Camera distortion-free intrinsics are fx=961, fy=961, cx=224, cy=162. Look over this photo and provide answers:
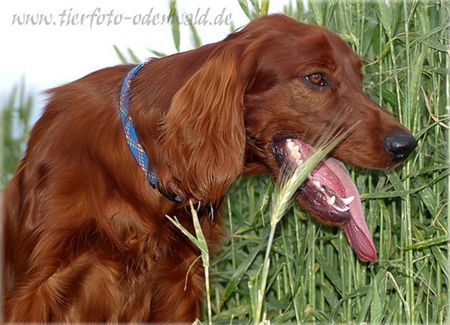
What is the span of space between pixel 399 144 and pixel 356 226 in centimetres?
39

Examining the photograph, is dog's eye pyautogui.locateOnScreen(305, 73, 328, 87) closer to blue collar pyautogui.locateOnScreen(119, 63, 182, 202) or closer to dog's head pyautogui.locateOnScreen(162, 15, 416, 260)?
dog's head pyautogui.locateOnScreen(162, 15, 416, 260)

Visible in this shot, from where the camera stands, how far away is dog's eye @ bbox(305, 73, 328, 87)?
346 cm

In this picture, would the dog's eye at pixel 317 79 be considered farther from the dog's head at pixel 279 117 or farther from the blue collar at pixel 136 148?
the blue collar at pixel 136 148

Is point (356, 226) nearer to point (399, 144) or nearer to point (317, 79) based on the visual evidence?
point (399, 144)

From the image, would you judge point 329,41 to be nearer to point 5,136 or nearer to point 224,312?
point 224,312

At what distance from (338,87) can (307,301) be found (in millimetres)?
1082

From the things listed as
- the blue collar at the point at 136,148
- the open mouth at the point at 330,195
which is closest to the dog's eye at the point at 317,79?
the open mouth at the point at 330,195

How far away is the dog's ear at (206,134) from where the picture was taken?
3381mm

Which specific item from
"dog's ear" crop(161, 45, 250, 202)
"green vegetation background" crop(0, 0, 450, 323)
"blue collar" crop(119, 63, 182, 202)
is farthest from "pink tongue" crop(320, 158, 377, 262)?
"blue collar" crop(119, 63, 182, 202)

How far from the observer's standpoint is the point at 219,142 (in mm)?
3381

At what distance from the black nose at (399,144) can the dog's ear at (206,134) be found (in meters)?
0.52

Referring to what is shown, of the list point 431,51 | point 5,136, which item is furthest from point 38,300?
point 5,136

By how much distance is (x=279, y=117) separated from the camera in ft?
11.4

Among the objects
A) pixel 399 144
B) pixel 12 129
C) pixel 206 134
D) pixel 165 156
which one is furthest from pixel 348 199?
pixel 12 129
